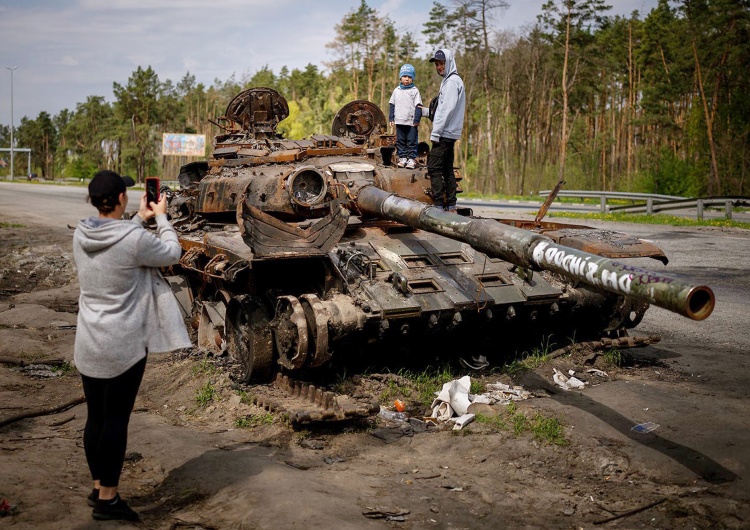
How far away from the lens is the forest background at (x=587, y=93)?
31781 mm

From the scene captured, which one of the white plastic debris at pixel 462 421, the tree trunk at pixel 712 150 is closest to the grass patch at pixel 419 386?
the white plastic debris at pixel 462 421

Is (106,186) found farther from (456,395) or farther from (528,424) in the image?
(528,424)

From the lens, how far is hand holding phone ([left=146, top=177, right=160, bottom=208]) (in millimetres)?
5188

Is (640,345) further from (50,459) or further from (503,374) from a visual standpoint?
(50,459)

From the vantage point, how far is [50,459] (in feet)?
19.9

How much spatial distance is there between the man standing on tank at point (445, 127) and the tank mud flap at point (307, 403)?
3.03 metres

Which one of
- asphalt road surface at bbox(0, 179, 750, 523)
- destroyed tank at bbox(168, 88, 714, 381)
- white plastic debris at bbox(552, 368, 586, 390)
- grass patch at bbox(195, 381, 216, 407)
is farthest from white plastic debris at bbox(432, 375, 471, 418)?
grass patch at bbox(195, 381, 216, 407)

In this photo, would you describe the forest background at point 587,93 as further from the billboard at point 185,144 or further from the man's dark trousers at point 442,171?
the man's dark trousers at point 442,171

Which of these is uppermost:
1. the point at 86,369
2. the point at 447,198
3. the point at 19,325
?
the point at 447,198

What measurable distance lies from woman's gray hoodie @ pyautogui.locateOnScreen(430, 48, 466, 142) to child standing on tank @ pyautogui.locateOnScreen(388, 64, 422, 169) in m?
1.28

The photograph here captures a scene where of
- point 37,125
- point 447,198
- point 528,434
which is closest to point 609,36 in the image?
point 447,198

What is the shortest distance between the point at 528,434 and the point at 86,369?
12.4 feet

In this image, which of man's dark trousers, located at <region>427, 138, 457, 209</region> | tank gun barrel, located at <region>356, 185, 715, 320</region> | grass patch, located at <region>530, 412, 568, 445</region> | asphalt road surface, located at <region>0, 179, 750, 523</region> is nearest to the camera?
tank gun barrel, located at <region>356, 185, 715, 320</region>

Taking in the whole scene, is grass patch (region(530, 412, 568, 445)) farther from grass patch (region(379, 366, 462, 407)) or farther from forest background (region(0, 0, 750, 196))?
forest background (region(0, 0, 750, 196))
